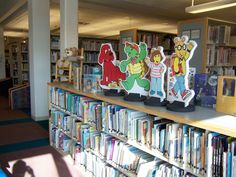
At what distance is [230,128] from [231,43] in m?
4.03

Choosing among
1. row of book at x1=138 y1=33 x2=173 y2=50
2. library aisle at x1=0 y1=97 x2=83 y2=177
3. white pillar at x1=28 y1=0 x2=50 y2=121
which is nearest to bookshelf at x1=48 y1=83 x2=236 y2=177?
library aisle at x1=0 y1=97 x2=83 y2=177

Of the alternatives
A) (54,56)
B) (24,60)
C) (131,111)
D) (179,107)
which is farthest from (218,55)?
(24,60)

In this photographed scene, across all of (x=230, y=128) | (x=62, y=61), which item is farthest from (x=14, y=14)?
(x=230, y=128)

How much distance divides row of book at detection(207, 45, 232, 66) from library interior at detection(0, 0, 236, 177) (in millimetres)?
19

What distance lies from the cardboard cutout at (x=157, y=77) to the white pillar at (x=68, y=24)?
255 cm

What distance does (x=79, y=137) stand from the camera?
2.73m

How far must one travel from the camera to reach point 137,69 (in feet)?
6.59

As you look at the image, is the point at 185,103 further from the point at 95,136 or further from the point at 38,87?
the point at 38,87

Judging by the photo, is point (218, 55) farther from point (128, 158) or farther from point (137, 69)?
point (128, 158)

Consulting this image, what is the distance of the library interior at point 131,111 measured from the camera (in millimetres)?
A: 1514

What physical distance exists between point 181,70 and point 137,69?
474mm

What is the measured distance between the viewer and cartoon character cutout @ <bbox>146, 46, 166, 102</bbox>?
1.76m

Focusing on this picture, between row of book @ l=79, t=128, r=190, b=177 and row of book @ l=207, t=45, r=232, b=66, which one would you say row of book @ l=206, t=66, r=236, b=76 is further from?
row of book @ l=79, t=128, r=190, b=177

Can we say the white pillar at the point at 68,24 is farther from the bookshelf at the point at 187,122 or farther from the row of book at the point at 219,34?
the row of book at the point at 219,34
